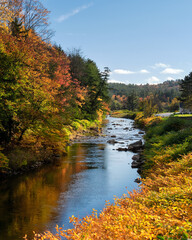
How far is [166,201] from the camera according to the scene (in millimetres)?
5594

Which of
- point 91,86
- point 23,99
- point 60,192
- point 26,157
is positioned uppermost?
point 91,86

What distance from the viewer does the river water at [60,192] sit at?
8703 mm

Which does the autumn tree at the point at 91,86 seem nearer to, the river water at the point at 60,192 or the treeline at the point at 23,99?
the treeline at the point at 23,99

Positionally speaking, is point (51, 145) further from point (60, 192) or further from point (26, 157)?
point (60, 192)

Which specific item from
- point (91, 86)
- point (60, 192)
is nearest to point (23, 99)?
point (60, 192)

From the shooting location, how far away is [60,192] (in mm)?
11961

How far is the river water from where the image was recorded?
343 inches

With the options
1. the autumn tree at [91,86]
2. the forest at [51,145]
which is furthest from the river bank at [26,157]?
the autumn tree at [91,86]

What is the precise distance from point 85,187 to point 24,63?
30.4 ft

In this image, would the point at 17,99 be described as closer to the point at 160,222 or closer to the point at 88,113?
the point at 160,222

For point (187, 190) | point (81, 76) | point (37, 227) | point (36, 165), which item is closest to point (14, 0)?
→ point (36, 165)

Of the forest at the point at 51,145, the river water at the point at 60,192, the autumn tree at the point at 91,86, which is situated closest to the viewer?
the forest at the point at 51,145

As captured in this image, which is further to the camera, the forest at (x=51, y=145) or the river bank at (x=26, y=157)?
the river bank at (x=26, y=157)

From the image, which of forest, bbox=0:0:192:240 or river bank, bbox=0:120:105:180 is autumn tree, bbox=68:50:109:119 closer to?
forest, bbox=0:0:192:240
